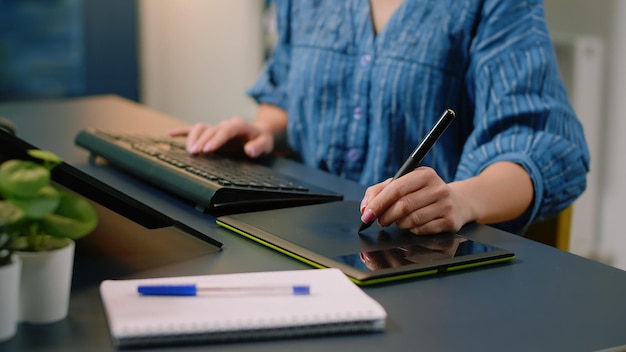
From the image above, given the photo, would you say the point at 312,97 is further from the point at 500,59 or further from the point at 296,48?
the point at 500,59

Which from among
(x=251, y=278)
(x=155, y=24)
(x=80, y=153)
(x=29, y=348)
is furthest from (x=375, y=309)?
(x=155, y=24)

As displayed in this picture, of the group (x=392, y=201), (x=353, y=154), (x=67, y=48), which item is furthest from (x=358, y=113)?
(x=67, y=48)

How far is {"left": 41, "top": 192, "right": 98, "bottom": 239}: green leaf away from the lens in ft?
1.87

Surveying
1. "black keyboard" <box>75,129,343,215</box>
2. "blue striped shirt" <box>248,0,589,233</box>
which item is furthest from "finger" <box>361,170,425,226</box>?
"blue striped shirt" <box>248,0,589,233</box>

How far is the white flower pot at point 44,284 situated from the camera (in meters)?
0.58

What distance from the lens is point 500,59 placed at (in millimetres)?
1165

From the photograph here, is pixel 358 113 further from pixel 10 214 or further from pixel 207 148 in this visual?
pixel 10 214

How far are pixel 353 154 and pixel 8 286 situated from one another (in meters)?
0.85

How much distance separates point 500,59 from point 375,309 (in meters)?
0.64

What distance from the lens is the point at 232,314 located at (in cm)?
60

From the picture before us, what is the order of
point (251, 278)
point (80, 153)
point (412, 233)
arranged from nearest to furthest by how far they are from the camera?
point (251, 278)
point (412, 233)
point (80, 153)

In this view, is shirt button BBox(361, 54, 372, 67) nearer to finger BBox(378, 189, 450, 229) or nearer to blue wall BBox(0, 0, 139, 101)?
finger BBox(378, 189, 450, 229)

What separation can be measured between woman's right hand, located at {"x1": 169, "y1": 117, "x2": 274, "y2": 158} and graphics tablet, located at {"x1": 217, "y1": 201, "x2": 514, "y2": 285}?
315 mm

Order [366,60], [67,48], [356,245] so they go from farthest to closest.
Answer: [67,48], [366,60], [356,245]
